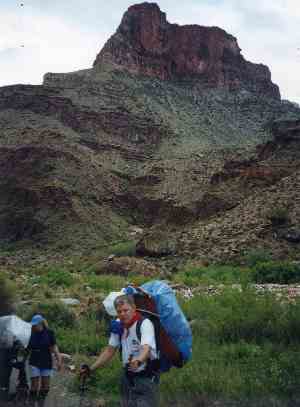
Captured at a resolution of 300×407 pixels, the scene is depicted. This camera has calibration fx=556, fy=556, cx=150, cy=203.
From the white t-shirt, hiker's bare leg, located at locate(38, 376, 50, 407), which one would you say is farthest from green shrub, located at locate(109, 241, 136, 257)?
the white t-shirt

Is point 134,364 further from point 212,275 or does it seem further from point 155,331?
point 212,275

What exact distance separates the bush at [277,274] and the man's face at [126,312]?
11750 millimetres

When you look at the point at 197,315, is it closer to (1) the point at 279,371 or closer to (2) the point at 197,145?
(1) the point at 279,371

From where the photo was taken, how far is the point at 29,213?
42719mm

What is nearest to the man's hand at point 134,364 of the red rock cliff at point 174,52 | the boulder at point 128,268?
the boulder at point 128,268

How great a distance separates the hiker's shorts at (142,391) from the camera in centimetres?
464

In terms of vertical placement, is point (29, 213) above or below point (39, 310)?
above

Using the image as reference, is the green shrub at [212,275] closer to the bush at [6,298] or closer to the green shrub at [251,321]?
the bush at [6,298]

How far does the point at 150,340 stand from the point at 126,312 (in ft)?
1.07

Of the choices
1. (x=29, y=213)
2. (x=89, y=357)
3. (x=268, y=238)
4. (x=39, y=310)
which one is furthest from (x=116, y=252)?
(x=89, y=357)

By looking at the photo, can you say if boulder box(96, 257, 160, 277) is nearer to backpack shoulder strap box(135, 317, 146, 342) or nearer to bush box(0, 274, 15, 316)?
bush box(0, 274, 15, 316)

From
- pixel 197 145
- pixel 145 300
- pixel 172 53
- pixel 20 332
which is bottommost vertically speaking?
pixel 20 332

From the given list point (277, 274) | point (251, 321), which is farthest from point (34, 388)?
point (277, 274)

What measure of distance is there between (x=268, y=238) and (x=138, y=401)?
18694mm
